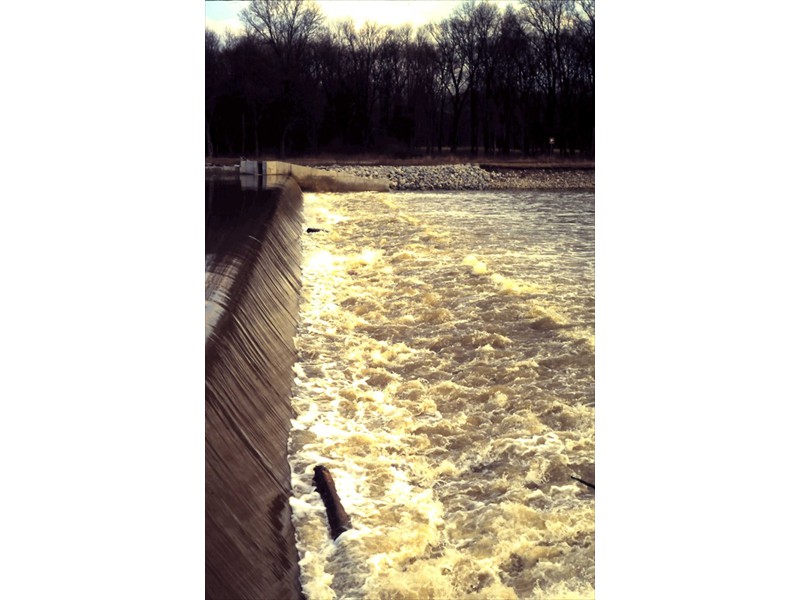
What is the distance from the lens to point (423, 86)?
11.3 feet

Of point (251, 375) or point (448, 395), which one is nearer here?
point (251, 375)

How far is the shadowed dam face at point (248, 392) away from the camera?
2.86 metres

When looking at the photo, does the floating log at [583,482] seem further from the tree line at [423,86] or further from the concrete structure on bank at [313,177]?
the concrete structure on bank at [313,177]

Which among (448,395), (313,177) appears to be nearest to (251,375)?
(448,395)

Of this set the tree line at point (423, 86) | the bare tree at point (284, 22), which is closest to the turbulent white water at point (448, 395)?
the tree line at point (423, 86)

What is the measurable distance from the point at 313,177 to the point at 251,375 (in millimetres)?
902

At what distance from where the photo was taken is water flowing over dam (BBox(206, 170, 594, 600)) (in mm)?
2934

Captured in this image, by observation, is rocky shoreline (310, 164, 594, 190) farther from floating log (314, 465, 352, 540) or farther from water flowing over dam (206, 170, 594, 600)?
floating log (314, 465, 352, 540)

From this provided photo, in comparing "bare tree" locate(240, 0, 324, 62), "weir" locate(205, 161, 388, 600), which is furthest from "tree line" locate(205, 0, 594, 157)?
"weir" locate(205, 161, 388, 600)

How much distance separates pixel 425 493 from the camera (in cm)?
319

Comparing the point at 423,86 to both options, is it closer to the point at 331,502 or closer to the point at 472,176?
the point at 472,176
